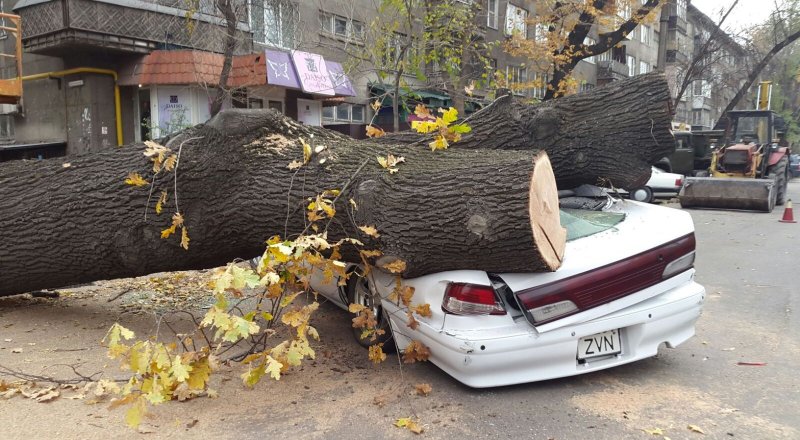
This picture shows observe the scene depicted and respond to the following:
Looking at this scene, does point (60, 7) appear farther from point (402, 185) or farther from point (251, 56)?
point (402, 185)

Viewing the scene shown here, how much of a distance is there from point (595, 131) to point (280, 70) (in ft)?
35.4

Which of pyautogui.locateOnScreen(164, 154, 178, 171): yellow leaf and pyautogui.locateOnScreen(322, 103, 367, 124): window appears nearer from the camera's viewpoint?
pyautogui.locateOnScreen(164, 154, 178, 171): yellow leaf

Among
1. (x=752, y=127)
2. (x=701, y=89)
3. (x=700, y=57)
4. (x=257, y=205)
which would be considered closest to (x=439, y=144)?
(x=257, y=205)

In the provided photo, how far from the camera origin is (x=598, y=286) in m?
3.42

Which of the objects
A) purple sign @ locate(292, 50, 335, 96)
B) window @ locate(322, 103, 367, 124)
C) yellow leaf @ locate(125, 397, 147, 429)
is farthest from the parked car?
yellow leaf @ locate(125, 397, 147, 429)

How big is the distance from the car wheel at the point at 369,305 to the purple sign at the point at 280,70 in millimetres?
10361

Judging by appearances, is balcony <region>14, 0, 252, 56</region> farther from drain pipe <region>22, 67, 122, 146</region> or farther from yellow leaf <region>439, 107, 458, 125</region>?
yellow leaf <region>439, 107, 458, 125</region>

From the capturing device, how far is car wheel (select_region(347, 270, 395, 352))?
13.6ft

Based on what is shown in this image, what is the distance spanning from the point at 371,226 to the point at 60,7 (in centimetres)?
1194

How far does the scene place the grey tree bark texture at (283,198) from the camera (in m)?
3.47

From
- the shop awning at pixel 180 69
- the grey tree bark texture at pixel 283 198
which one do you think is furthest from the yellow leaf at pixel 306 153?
the shop awning at pixel 180 69

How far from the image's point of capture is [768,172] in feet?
53.5

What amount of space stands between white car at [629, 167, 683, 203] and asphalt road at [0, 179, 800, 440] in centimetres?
1286

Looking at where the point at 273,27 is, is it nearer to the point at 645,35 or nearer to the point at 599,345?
the point at 599,345
